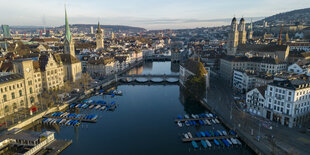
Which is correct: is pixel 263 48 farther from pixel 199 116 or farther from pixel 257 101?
pixel 199 116

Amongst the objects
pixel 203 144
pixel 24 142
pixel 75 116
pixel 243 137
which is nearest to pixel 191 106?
pixel 203 144

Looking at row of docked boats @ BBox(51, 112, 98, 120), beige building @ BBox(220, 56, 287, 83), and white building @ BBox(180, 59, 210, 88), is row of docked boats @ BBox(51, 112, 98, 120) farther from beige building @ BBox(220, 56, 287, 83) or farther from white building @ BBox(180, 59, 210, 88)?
beige building @ BBox(220, 56, 287, 83)

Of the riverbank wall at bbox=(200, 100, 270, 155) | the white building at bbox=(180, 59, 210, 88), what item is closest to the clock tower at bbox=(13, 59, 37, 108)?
the riverbank wall at bbox=(200, 100, 270, 155)

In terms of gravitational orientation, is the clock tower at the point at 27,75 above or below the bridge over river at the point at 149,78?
above

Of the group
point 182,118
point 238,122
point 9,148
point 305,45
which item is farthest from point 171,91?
point 305,45

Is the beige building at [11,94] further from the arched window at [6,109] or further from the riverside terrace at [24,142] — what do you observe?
the riverside terrace at [24,142]

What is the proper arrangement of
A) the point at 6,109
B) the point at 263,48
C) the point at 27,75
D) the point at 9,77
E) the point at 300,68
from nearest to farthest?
the point at 6,109 → the point at 9,77 → the point at 27,75 → the point at 300,68 → the point at 263,48

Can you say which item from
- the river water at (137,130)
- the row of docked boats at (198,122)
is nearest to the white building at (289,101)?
the river water at (137,130)

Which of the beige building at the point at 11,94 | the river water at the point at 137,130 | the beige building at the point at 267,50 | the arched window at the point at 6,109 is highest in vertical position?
the beige building at the point at 267,50

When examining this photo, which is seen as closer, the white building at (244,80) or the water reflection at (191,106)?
the water reflection at (191,106)

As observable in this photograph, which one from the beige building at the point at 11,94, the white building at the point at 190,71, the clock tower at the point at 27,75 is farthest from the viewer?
the white building at the point at 190,71
